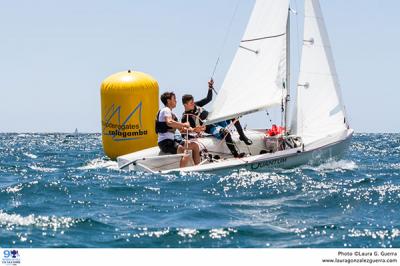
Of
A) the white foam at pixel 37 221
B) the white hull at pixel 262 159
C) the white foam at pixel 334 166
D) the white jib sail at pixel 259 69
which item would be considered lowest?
the white foam at pixel 37 221

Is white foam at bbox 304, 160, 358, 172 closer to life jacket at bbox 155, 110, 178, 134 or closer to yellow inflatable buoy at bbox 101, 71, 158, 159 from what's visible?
life jacket at bbox 155, 110, 178, 134

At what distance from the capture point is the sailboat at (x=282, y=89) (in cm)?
1605

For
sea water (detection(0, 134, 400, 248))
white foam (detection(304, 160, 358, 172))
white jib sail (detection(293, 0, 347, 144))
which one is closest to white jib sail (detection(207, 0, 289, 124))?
white jib sail (detection(293, 0, 347, 144))

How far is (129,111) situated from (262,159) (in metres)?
4.05

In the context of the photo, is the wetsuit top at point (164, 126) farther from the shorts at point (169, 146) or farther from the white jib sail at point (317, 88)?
the white jib sail at point (317, 88)

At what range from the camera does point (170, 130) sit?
15.0 meters

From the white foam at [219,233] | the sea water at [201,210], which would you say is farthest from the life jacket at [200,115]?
the white foam at [219,233]

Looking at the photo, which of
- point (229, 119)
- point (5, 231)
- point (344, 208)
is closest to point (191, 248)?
point (5, 231)

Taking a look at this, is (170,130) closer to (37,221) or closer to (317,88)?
(317,88)

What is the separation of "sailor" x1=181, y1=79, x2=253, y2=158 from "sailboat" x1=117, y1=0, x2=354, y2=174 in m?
0.20

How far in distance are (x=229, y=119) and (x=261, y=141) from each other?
1.02 metres

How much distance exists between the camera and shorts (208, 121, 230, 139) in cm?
1606

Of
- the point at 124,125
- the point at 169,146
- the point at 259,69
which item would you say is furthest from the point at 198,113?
the point at 124,125

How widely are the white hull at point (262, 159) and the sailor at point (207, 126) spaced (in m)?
0.80
